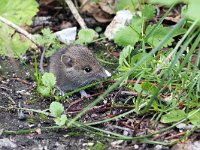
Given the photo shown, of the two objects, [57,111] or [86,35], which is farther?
[86,35]

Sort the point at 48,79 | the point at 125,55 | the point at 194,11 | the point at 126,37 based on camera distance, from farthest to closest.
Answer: the point at 126,37, the point at 125,55, the point at 48,79, the point at 194,11

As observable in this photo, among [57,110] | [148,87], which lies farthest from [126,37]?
[57,110]

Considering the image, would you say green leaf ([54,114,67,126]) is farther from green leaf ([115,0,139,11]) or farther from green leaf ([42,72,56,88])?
green leaf ([115,0,139,11])

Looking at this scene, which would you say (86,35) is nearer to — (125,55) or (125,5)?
(125,5)

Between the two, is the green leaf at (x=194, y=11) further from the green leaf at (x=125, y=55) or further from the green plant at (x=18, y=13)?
the green plant at (x=18, y=13)

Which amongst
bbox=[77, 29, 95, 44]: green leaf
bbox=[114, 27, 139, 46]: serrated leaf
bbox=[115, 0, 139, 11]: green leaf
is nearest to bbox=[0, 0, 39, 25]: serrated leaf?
bbox=[77, 29, 95, 44]: green leaf

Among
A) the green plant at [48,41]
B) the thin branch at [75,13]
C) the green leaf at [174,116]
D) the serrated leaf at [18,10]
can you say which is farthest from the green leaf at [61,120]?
the thin branch at [75,13]

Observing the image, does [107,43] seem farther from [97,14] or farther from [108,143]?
[108,143]
